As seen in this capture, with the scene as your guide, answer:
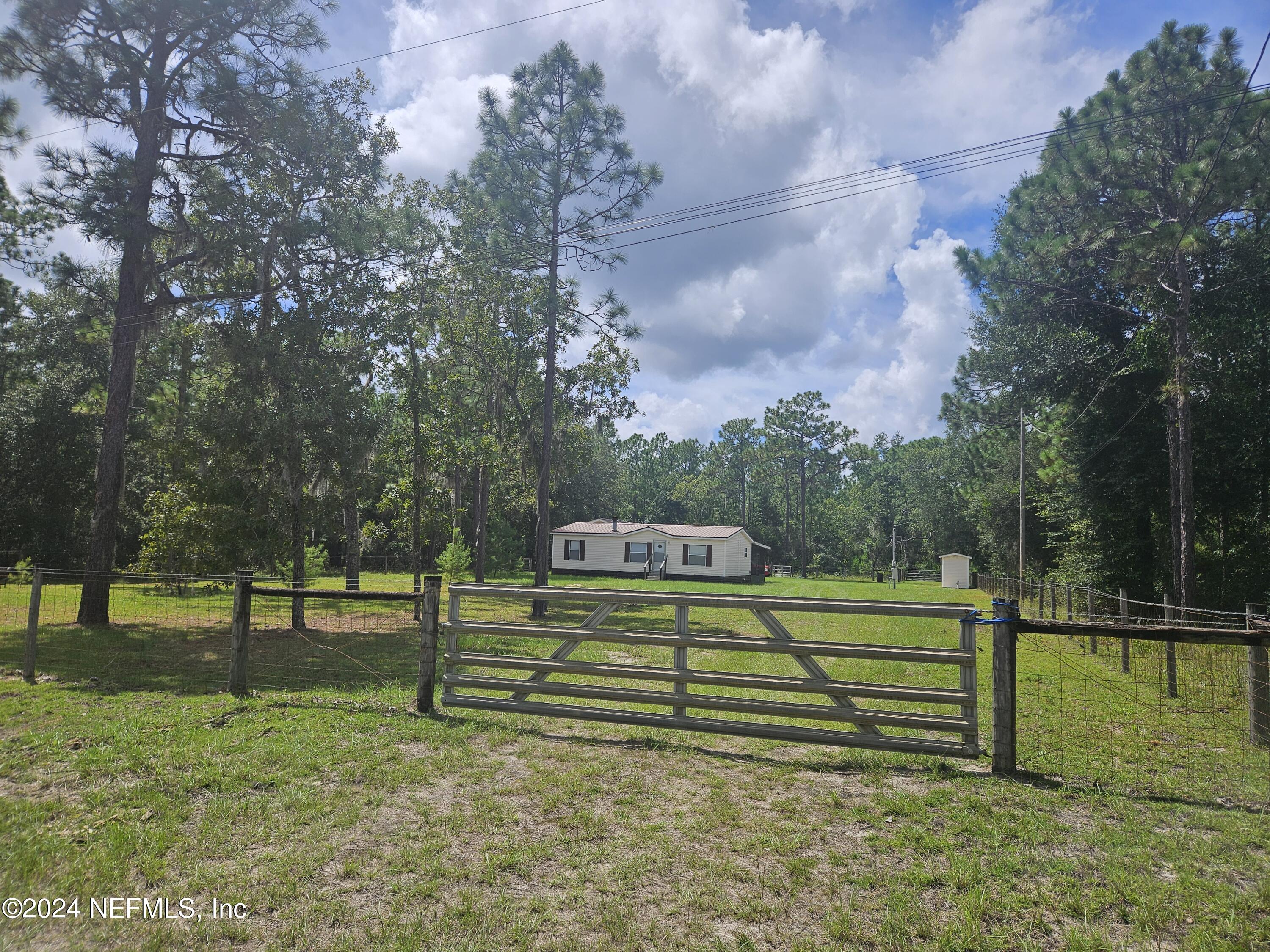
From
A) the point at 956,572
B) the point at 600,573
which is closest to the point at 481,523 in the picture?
the point at 600,573

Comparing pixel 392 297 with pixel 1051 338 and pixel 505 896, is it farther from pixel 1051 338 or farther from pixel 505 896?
pixel 1051 338

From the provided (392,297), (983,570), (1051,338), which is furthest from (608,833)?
(983,570)

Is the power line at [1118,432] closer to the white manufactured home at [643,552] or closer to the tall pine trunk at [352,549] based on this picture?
the tall pine trunk at [352,549]

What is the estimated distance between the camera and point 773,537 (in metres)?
69.1

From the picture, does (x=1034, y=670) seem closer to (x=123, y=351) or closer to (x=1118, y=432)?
(x=1118, y=432)

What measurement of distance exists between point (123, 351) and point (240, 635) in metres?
11.6

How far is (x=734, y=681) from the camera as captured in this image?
19.0 ft

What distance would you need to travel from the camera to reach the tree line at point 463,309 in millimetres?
14383

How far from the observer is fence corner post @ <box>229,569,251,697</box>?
23.6 ft

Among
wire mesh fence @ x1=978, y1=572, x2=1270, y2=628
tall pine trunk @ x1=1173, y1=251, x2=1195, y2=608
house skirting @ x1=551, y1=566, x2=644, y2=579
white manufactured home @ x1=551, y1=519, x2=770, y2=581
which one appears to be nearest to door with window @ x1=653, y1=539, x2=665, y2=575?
white manufactured home @ x1=551, y1=519, x2=770, y2=581

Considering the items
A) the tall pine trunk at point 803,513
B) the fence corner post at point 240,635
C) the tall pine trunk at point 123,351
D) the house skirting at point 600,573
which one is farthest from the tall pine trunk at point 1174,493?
the tall pine trunk at point 803,513

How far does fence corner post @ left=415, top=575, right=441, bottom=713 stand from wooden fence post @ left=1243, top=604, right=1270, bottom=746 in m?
6.76

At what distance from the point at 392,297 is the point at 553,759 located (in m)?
14.3

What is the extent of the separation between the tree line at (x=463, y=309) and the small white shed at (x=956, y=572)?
16.8 meters
